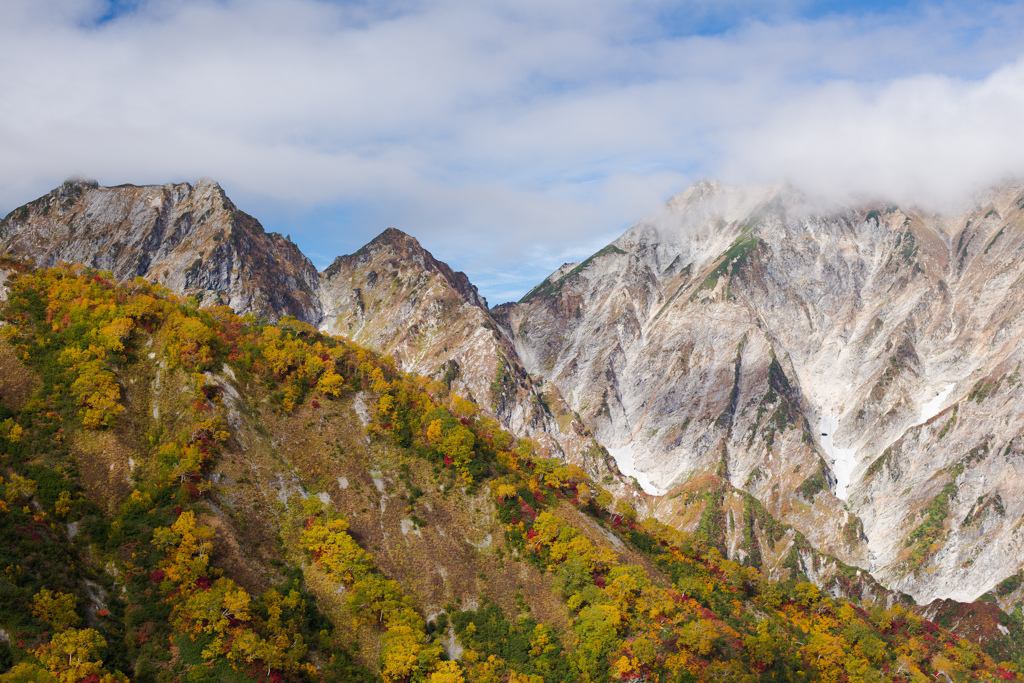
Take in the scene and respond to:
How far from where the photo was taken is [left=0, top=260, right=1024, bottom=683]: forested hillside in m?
84.8

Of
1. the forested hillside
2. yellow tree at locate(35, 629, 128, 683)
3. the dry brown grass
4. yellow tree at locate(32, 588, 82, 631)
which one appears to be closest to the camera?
yellow tree at locate(35, 629, 128, 683)

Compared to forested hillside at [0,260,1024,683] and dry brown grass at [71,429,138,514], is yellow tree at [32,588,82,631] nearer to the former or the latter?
forested hillside at [0,260,1024,683]

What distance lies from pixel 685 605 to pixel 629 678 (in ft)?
94.6

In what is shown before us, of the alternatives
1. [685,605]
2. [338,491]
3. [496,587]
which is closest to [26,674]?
[338,491]

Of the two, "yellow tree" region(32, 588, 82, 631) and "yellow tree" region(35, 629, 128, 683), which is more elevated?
"yellow tree" region(32, 588, 82, 631)

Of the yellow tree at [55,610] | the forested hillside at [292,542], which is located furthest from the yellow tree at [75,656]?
the yellow tree at [55,610]

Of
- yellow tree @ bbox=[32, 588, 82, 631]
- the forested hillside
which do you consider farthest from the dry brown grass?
yellow tree @ bbox=[32, 588, 82, 631]

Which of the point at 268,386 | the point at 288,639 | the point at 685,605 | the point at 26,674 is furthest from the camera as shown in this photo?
the point at 268,386

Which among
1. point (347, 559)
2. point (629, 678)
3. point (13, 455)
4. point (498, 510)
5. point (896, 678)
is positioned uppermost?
point (13, 455)

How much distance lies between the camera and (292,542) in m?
107

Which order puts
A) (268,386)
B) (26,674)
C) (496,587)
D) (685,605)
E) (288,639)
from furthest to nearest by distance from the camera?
1. (268,386)
2. (685,605)
3. (496,587)
4. (288,639)
5. (26,674)

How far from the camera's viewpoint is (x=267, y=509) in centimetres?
10988

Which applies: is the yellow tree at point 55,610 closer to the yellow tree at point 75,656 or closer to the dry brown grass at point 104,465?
the yellow tree at point 75,656

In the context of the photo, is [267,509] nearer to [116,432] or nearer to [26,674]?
[116,432]
